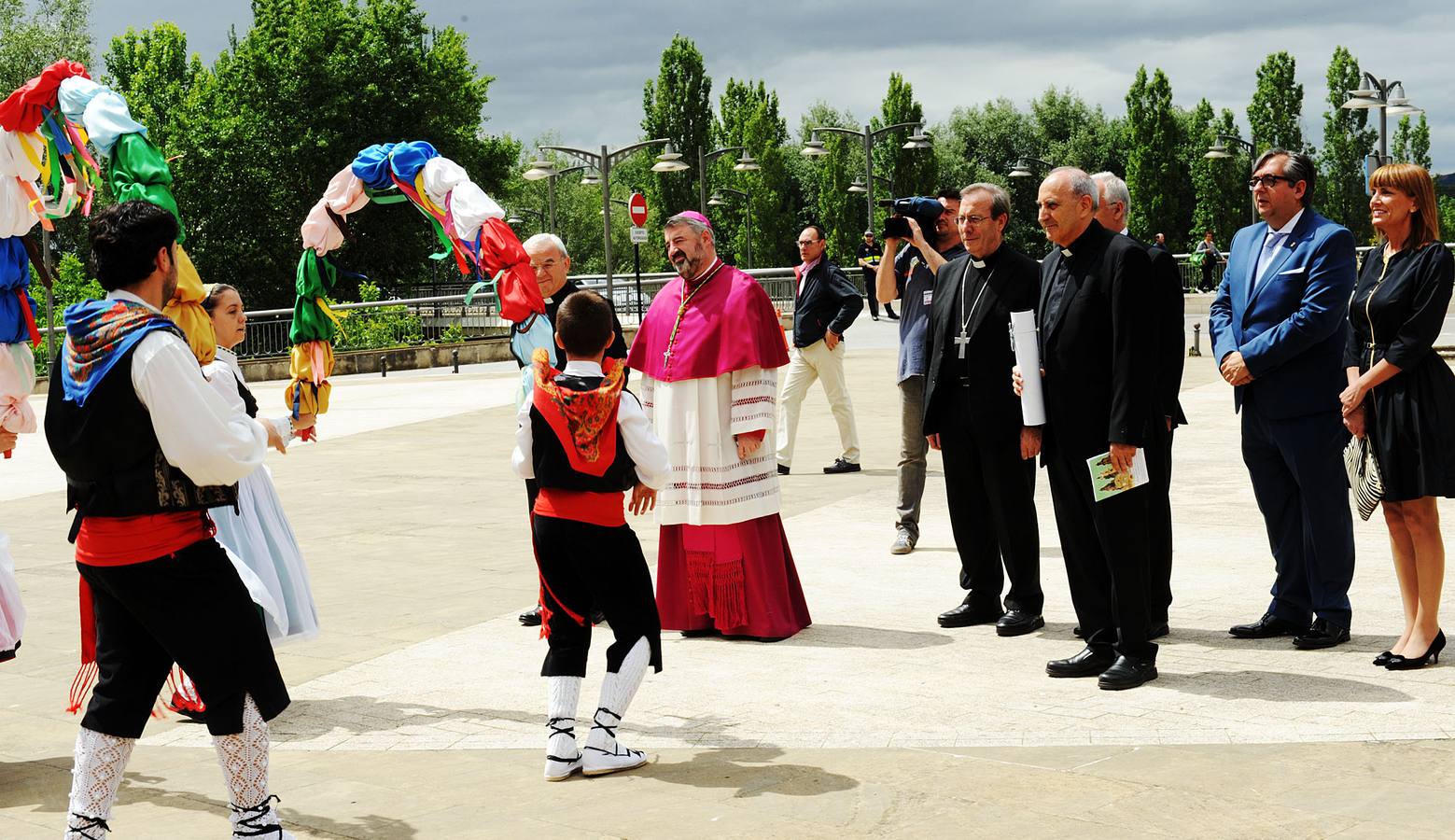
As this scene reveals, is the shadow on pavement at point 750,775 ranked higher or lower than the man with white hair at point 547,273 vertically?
lower

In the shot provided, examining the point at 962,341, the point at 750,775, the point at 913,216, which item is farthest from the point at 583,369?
the point at 913,216

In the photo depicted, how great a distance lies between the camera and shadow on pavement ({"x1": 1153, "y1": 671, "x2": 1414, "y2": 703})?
18.2ft

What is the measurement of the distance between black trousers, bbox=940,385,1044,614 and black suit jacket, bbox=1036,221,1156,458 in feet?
2.77

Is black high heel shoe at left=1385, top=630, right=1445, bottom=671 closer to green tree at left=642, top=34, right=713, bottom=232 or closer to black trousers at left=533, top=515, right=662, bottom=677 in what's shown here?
black trousers at left=533, top=515, right=662, bottom=677

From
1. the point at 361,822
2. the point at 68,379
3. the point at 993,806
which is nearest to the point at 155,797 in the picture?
the point at 361,822

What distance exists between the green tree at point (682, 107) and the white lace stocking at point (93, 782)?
58514mm

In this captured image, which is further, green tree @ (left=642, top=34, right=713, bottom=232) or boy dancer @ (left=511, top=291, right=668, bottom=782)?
green tree @ (left=642, top=34, right=713, bottom=232)

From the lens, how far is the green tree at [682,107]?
6241cm

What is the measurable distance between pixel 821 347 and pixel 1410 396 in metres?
7.10

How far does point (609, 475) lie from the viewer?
512cm

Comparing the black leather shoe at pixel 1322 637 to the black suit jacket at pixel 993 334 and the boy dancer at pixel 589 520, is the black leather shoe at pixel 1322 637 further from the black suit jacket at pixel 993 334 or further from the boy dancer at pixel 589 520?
the boy dancer at pixel 589 520

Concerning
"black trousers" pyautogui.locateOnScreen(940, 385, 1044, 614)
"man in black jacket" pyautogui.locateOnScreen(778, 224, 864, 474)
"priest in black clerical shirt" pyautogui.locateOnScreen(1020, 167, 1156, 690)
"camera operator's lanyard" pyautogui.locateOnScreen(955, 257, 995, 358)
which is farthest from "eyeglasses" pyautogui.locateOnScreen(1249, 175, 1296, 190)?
"man in black jacket" pyautogui.locateOnScreen(778, 224, 864, 474)

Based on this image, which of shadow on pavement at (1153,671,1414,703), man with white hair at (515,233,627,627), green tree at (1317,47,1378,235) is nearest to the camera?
shadow on pavement at (1153,671,1414,703)

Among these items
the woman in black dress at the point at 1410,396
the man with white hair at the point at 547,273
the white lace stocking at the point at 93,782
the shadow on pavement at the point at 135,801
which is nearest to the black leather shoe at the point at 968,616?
the man with white hair at the point at 547,273
